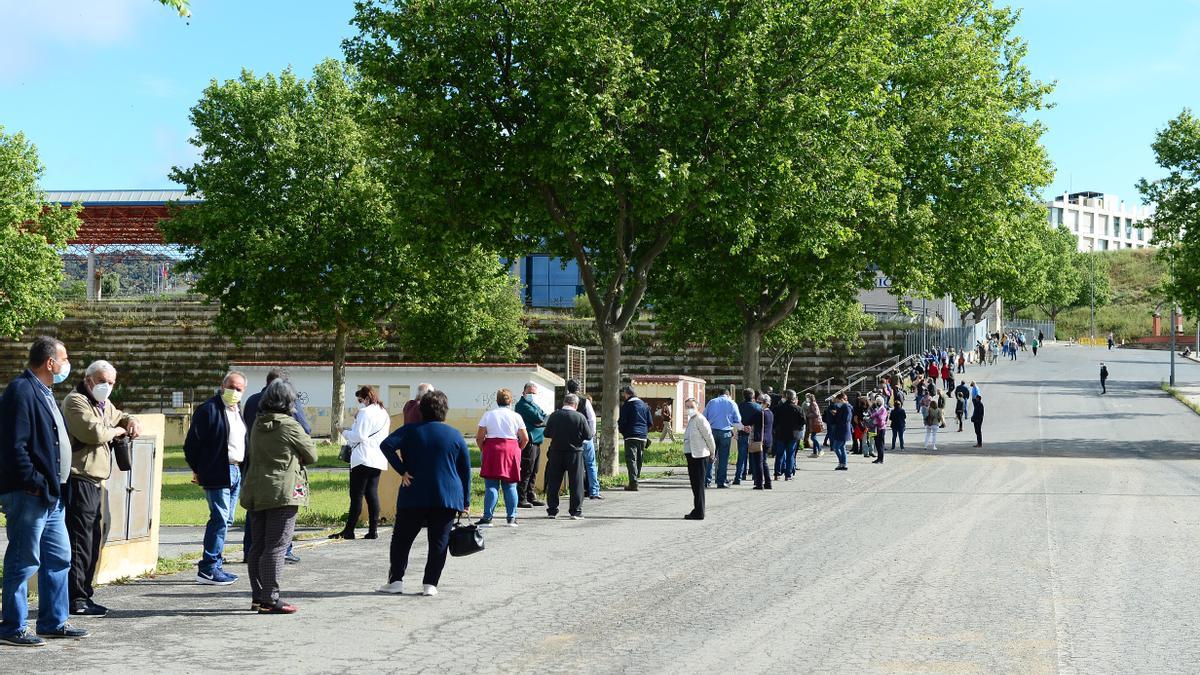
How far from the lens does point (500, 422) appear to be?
14.3 m

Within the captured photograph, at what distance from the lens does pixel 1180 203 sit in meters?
38.7

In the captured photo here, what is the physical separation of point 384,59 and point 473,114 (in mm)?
2048

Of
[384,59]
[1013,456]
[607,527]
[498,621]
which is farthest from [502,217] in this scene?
[498,621]

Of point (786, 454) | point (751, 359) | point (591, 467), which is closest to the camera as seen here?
point (591, 467)

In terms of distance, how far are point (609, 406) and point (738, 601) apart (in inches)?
642

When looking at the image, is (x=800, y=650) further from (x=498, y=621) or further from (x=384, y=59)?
(x=384, y=59)

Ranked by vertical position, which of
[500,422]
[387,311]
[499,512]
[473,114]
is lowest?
[499,512]

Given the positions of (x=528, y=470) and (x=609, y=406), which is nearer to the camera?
(x=528, y=470)

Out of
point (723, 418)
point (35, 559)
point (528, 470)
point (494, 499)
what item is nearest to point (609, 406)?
point (723, 418)

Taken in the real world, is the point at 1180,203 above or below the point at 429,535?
above

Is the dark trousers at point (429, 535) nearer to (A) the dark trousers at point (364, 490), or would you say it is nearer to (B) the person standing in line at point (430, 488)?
(B) the person standing in line at point (430, 488)

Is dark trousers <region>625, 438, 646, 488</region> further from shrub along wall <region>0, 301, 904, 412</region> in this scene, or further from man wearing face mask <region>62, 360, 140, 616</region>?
shrub along wall <region>0, 301, 904, 412</region>

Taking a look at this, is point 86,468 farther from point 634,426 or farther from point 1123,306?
point 1123,306

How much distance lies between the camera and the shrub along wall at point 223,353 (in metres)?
64.3
